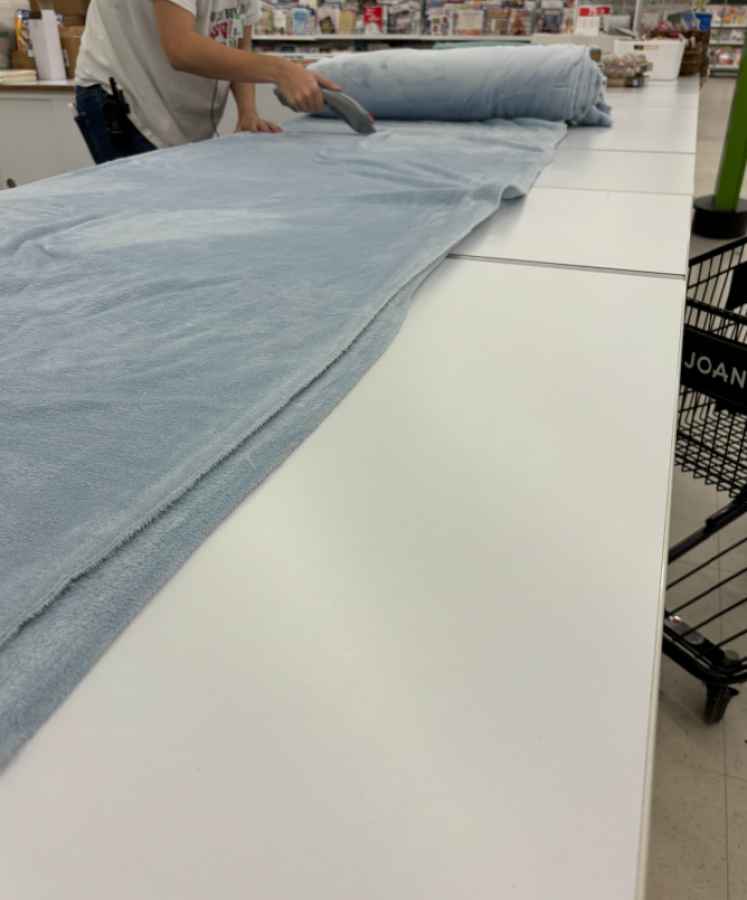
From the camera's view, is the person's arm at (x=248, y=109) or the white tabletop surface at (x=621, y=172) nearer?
the white tabletop surface at (x=621, y=172)

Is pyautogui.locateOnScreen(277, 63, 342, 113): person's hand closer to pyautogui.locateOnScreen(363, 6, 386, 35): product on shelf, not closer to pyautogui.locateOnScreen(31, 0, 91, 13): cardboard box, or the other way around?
pyautogui.locateOnScreen(31, 0, 91, 13): cardboard box

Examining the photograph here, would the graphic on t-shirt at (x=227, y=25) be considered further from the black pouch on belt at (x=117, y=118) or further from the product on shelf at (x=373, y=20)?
the product on shelf at (x=373, y=20)

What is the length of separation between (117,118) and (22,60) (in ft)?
6.15

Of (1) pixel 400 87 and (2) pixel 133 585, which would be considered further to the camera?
(1) pixel 400 87

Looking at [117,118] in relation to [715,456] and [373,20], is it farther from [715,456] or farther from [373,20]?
[373,20]

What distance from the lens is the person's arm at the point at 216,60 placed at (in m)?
1.63

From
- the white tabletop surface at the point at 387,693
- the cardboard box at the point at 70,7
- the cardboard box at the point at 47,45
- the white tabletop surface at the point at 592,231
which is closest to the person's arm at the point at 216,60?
the white tabletop surface at the point at 592,231

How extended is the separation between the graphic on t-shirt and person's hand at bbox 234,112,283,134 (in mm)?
193

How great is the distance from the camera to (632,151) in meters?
1.63

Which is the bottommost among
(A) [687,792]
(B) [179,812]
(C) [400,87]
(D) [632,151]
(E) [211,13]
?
(A) [687,792]

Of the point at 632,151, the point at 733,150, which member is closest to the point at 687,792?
the point at 632,151

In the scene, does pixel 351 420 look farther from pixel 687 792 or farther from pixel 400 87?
pixel 400 87

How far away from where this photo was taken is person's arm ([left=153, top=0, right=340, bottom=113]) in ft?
5.36

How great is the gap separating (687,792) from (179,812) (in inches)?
40.0
